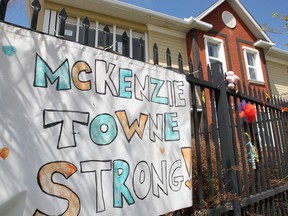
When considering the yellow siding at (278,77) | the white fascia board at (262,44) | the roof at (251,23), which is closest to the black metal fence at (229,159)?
the white fascia board at (262,44)

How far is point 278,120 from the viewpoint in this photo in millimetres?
3887

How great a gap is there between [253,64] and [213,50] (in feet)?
8.48

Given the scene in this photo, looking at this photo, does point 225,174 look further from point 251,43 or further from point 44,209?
point 251,43

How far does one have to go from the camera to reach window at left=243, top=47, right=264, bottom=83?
36.0 ft

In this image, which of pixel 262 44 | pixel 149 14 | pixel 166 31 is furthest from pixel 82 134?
pixel 262 44

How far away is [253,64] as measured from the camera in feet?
37.2

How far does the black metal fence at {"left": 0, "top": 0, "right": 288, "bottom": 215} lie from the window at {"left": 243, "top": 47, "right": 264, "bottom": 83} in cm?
816

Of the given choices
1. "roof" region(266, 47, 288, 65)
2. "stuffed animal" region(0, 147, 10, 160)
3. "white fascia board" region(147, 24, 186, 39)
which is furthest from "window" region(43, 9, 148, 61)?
"roof" region(266, 47, 288, 65)

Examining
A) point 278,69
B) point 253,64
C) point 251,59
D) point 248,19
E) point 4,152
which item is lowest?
point 4,152

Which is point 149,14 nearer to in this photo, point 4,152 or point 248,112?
point 248,112

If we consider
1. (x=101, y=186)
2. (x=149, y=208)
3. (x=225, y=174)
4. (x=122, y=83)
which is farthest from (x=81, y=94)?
(x=225, y=174)

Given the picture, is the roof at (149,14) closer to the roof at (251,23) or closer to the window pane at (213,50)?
the roof at (251,23)

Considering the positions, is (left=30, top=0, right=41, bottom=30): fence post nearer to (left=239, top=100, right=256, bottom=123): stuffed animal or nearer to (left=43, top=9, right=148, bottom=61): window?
(left=239, top=100, right=256, bottom=123): stuffed animal

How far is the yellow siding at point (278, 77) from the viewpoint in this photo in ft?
39.0
